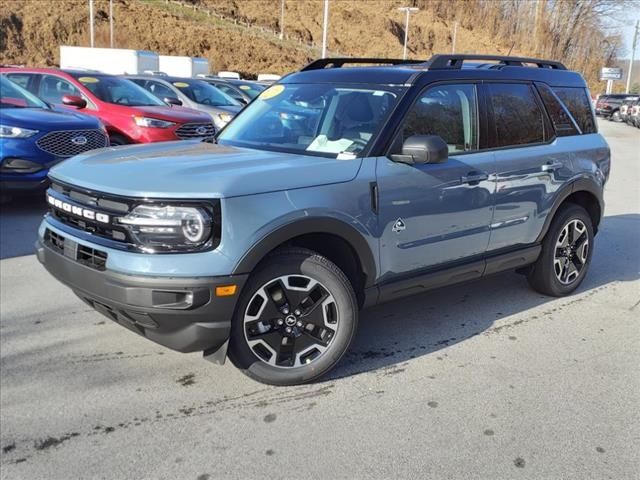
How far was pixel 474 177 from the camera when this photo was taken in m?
4.27

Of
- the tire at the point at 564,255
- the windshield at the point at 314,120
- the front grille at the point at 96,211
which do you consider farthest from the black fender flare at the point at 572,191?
the front grille at the point at 96,211

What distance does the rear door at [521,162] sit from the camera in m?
4.53

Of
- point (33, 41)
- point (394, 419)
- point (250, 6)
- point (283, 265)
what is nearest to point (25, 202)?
point (283, 265)

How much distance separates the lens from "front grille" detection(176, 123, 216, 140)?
33.4 feet

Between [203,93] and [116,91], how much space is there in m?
3.92

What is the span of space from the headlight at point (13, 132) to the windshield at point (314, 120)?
399 centimetres

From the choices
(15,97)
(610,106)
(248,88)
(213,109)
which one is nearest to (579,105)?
(15,97)

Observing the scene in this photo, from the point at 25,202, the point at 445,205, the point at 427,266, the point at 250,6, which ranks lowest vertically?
the point at 25,202

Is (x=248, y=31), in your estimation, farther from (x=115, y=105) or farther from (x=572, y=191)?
(x=572, y=191)

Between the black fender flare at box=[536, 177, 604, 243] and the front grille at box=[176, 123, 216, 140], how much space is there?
20.9 ft

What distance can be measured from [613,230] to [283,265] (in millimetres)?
5933

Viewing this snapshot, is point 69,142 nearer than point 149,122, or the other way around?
point 69,142

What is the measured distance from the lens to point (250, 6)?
8375cm

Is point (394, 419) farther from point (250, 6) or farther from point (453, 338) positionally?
point (250, 6)
